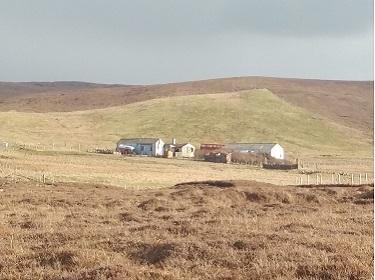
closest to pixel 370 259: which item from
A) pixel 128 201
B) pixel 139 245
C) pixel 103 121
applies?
pixel 139 245

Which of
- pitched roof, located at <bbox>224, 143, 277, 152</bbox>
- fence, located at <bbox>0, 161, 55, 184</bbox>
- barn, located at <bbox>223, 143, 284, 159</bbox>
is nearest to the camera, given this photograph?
fence, located at <bbox>0, 161, 55, 184</bbox>

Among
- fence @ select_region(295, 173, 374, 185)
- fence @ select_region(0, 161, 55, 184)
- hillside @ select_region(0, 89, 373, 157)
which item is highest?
hillside @ select_region(0, 89, 373, 157)

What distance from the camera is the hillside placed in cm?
12319

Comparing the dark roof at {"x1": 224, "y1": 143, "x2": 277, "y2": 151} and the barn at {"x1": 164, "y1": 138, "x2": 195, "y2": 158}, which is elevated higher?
the dark roof at {"x1": 224, "y1": 143, "x2": 277, "y2": 151}

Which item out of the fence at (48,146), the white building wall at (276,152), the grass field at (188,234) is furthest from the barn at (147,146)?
the grass field at (188,234)

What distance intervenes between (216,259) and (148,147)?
315 ft

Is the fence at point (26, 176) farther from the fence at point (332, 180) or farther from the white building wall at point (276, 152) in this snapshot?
the white building wall at point (276, 152)

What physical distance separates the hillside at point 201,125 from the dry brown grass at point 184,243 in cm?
8761

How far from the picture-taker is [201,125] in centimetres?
14225

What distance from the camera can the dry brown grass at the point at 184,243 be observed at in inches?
419

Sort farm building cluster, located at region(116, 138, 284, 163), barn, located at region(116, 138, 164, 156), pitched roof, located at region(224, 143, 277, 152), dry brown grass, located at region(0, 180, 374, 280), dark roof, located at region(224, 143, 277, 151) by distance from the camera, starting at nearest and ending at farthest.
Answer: dry brown grass, located at region(0, 180, 374, 280) → farm building cluster, located at region(116, 138, 284, 163) → pitched roof, located at region(224, 143, 277, 152) → dark roof, located at region(224, 143, 277, 151) → barn, located at region(116, 138, 164, 156)

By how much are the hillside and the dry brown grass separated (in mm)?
87614

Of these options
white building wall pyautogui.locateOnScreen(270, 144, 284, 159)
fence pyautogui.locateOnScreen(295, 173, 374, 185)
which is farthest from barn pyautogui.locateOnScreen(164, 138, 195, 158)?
fence pyautogui.locateOnScreen(295, 173, 374, 185)

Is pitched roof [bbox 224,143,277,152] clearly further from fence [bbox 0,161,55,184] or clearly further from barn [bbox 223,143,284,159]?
fence [bbox 0,161,55,184]
